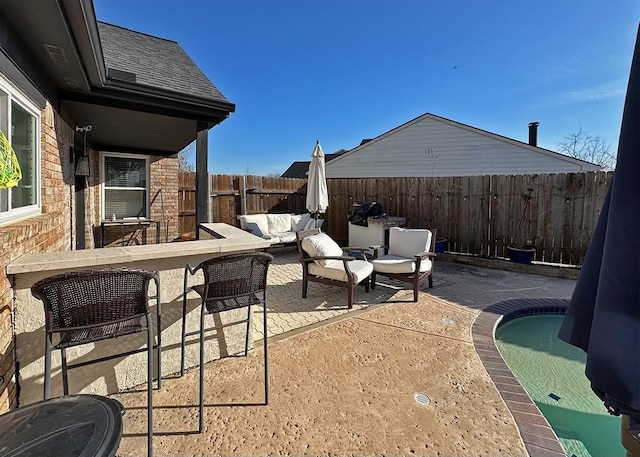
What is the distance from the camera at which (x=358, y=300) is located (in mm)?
5129

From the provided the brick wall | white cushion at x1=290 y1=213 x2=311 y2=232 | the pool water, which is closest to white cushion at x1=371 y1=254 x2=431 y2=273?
the pool water

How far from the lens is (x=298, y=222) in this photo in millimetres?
9742

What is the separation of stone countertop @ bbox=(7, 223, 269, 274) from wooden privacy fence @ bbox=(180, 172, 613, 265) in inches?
250

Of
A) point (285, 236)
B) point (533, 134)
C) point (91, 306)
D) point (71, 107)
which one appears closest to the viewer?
point (91, 306)

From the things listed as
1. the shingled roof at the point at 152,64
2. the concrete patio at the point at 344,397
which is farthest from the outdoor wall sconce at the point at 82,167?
the concrete patio at the point at 344,397

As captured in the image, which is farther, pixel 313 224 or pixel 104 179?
pixel 313 224

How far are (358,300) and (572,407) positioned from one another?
2.80 m

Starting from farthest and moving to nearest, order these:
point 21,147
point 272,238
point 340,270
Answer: point 272,238 < point 340,270 < point 21,147

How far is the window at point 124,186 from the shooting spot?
772 cm

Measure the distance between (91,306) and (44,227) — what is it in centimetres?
153

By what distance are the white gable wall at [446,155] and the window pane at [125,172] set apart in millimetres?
10264

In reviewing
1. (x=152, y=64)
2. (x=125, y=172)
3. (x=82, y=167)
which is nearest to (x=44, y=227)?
(x=82, y=167)

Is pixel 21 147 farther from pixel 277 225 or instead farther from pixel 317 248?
pixel 277 225

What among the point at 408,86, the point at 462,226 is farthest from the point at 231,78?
the point at 462,226
